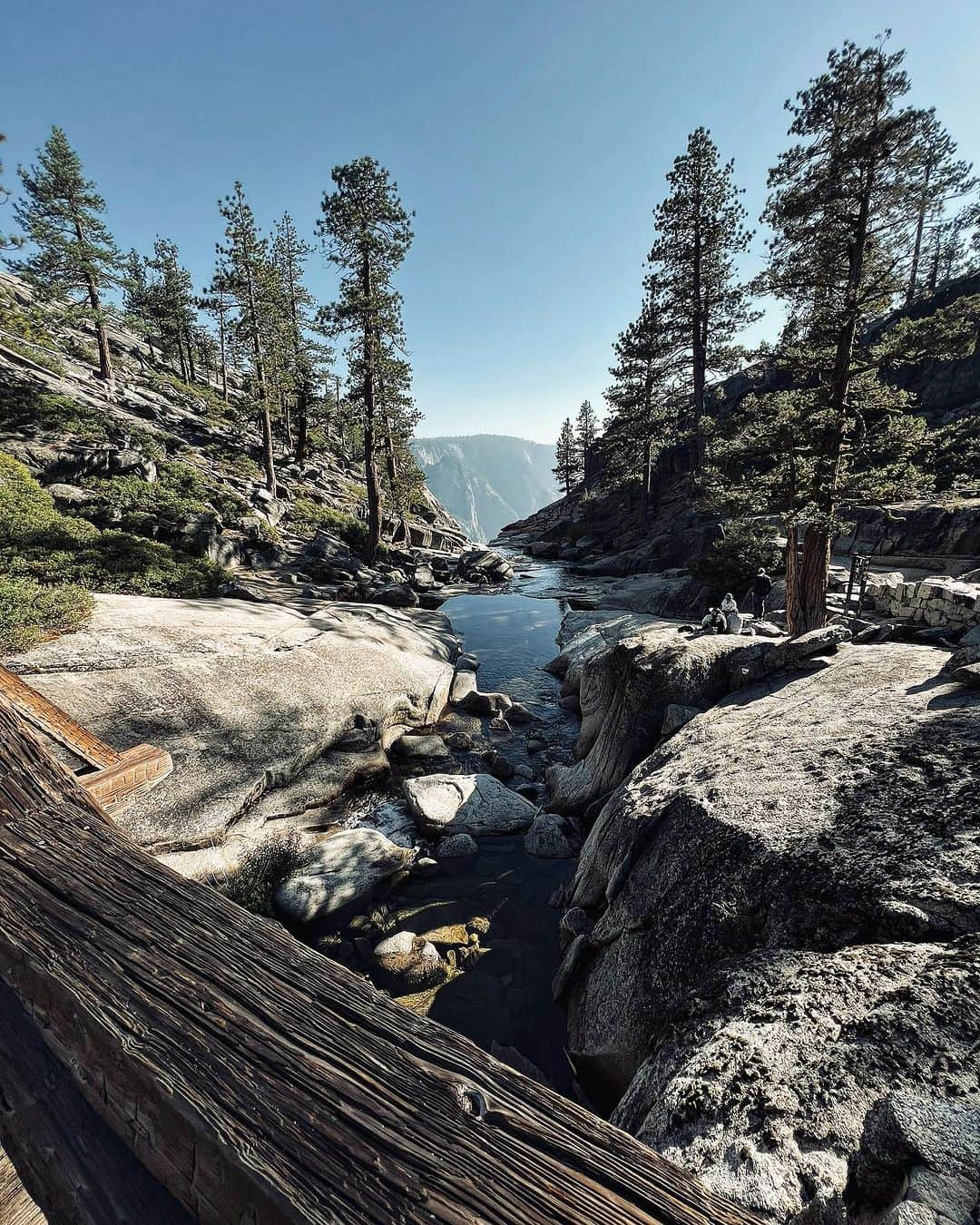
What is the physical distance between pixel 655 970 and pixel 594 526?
46.5 metres

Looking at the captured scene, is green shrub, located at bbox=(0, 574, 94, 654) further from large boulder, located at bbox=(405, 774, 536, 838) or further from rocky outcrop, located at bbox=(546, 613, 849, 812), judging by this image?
rocky outcrop, located at bbox=(546, 613, 849, 812)

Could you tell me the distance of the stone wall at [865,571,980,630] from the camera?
388 inches

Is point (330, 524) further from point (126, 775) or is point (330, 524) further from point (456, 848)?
point (126, 775)

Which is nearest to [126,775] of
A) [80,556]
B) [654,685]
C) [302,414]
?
[654,685]

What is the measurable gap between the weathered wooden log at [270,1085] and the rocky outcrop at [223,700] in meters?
6.04

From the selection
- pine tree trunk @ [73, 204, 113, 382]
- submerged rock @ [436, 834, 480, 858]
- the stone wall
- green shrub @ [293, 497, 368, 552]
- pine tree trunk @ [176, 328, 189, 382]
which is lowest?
submerged rock @ [436, 834, 480, 858]

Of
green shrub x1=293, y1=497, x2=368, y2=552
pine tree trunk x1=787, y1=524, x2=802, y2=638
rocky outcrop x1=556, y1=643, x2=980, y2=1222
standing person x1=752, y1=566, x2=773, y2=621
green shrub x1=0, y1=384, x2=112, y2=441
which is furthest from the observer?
green shrub x1=293, y1=497, x2=368, y2=552

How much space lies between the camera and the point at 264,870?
21.2 feet

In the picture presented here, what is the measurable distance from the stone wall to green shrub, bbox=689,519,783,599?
437 cm

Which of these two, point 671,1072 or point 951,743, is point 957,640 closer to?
point 951,743

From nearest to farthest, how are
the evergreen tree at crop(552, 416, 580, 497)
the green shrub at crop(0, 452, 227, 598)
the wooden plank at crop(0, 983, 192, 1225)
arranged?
the wooden plank at crop(0, 983, 192, 1225)
the green shrub at crop(0, 452, 227, 598)
the evergreen tree at crop(552, 416, 580, 497)

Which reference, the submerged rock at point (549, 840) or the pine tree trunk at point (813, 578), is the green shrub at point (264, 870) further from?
the pine tree trunk at point (813, 578)

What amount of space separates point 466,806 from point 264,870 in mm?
3154

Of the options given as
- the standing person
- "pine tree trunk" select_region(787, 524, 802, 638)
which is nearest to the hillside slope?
the standing person
